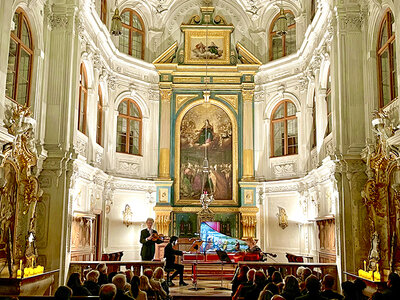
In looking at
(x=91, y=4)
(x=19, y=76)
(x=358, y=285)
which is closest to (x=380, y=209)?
(x=358, y=285)

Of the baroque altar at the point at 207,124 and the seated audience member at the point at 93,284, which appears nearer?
the seated audience member at the point at 93,284

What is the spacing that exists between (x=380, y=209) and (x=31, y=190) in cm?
823

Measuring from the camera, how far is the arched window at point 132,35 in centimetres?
2048

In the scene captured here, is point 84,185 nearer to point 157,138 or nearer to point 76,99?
point 76,99

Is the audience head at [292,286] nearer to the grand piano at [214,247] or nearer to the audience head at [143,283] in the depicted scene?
the audience head at [143,283]

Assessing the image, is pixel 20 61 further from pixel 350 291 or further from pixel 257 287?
pixel 350 291

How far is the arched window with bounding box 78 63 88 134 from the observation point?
15.5m

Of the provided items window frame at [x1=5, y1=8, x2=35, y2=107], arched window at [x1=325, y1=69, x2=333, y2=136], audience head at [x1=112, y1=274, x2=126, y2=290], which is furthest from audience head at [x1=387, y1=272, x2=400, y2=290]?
arched window at [x1=325, y1=69, x2=333, y2=136]

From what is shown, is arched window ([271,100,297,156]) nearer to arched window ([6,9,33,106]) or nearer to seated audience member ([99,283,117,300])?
arched window ([6,9,33,106])

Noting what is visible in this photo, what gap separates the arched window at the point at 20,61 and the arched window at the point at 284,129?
1090 cm

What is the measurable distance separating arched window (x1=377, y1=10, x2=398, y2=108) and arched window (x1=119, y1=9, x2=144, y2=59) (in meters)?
11.0

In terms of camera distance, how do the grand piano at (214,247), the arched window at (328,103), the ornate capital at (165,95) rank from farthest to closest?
the ornate capital at (165,95), the grand piano at (214,247), the arched window at (328,103)

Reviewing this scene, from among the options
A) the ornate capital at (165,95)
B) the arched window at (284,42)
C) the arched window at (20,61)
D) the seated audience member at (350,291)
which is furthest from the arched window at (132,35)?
the seated audience member at (350,291)

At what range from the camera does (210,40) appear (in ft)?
70.1
